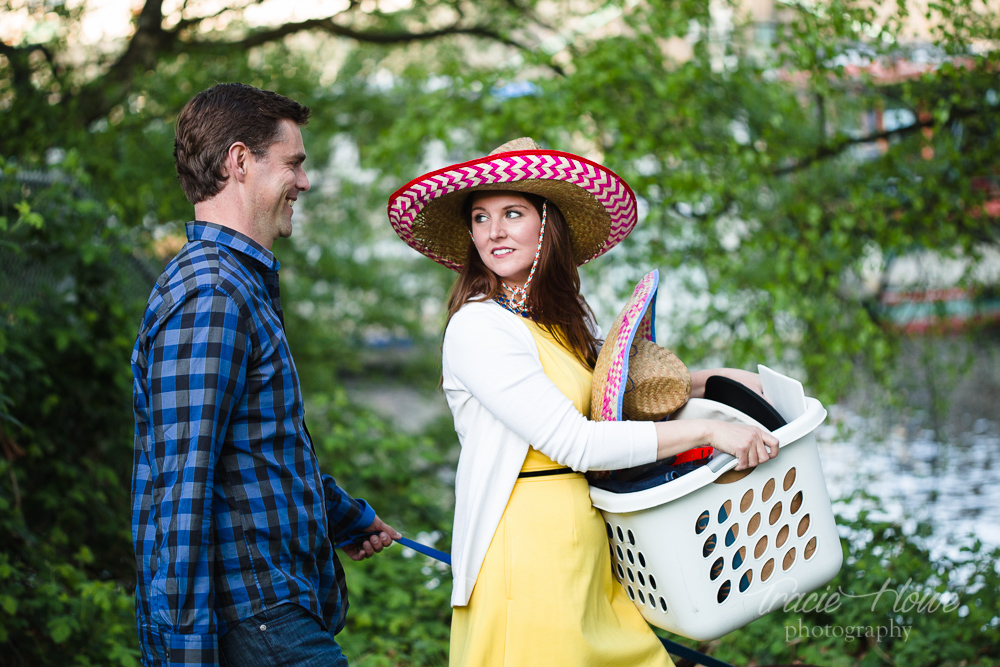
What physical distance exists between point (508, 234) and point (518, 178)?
0.18 metres

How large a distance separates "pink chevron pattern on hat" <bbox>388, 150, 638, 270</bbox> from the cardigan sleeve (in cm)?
40

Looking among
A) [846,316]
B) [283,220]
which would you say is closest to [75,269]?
[283,220]

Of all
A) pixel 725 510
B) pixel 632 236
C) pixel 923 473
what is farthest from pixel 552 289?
pixel 923 473

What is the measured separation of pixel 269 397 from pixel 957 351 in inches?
232

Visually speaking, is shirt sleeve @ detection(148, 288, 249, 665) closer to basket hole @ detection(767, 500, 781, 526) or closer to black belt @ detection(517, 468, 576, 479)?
black belt @ detection(517, 468, 576, 479)

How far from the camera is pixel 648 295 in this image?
74.9 inches

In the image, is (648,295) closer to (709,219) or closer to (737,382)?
(737,382)

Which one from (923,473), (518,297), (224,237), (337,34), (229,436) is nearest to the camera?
(229,436)

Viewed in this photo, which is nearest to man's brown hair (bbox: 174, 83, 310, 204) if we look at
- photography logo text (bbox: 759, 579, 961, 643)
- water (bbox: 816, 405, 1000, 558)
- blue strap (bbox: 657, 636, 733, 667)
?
blue strap (bbox: 657, 636, 733, 667)

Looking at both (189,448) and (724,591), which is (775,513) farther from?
(189,448)

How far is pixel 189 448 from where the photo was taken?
1.52 m

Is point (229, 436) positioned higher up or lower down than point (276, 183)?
lower down

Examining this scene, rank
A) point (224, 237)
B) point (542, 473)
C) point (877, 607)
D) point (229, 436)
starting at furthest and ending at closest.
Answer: point (877, 607), point (542, 473), point (224, 237), point (229, 436)

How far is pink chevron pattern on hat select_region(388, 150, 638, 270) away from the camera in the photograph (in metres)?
1.99
